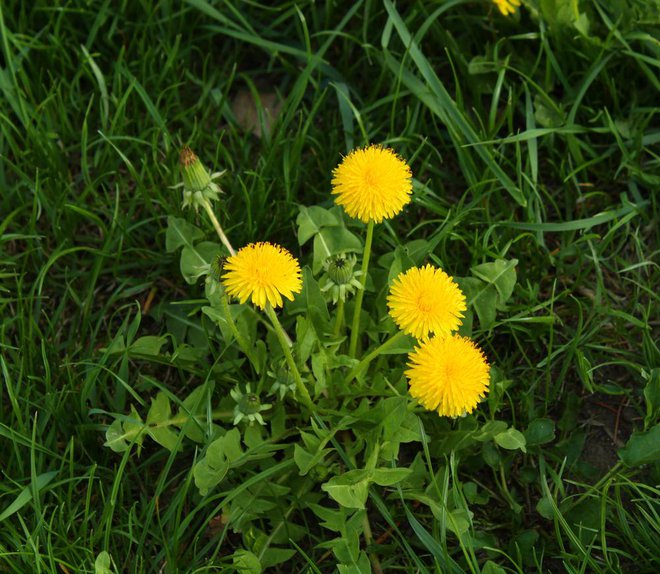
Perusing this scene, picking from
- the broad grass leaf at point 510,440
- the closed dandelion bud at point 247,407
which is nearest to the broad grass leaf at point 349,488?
the closed dandelion bud at point 247,407

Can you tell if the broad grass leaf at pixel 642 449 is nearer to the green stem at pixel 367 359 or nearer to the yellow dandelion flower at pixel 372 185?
the green stem at pixel 367 359

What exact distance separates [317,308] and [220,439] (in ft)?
1.38

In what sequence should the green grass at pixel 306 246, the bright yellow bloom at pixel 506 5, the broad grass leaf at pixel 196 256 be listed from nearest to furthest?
the green grass at pixel 306 246, the broad grass leaf at pixel 196 256, the bright yellow bloom at pixel 506 5

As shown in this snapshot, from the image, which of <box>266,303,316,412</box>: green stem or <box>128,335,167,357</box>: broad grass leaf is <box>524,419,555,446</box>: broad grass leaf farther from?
<box>128,335,167,357</box>: broad grass leaf

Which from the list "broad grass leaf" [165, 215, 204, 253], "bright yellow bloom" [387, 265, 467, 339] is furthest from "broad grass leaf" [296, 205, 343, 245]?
"bright yellow bloom" [387, 265, 467, 339]

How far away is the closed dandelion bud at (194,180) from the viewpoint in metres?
1.98

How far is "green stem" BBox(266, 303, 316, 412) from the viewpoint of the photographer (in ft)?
6.43

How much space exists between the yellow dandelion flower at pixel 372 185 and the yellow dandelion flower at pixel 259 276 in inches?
8.6

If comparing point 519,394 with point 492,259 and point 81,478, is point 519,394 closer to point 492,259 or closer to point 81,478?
point 492,259

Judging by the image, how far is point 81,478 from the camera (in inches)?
83.4

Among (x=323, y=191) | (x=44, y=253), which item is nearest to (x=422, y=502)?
(x=323, y=191)

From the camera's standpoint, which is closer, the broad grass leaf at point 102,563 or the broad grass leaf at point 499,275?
the broad grass leaf at point 102,563

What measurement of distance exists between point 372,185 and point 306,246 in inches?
29.4

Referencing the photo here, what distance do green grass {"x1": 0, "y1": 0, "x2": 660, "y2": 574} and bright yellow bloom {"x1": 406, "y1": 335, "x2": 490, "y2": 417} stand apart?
0.28m
